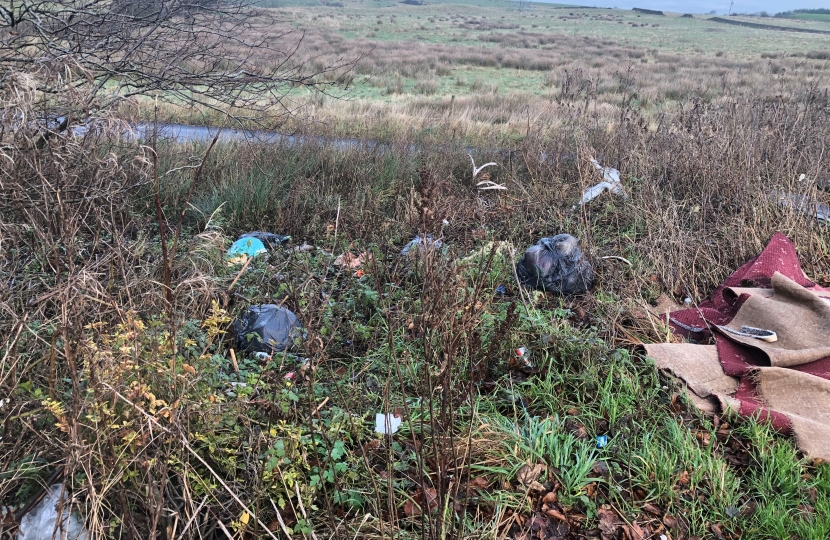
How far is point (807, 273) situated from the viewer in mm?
Answer: 4555

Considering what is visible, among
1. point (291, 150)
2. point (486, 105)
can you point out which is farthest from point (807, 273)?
point (486, 105)

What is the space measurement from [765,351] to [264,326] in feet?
10.0

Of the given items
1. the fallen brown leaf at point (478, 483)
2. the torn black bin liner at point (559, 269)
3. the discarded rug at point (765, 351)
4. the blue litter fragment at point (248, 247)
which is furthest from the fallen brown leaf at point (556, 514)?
the blue litter fragment at point (248, 247)

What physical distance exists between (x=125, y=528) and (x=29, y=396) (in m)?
0.69

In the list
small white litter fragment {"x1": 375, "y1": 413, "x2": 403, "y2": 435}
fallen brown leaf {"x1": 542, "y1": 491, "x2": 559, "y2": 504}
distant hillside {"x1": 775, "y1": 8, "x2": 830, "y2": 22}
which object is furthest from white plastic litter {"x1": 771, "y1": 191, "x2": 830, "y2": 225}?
distant hillside {"x1": 775, "y1": 8, "x2": 830, "y2": 22}

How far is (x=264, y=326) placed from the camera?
11.3 feet

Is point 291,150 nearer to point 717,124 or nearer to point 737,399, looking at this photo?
point 717,124

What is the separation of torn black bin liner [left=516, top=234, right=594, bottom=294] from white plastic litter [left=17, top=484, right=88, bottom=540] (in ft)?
10.7

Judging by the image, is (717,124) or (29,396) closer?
(29,396)

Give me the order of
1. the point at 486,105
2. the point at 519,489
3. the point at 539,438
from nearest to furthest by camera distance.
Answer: the point at 519,489, the point at 539,438, the point at 486,105

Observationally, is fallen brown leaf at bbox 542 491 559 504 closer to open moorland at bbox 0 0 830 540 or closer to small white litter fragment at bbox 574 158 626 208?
open moorland at bbox 0 0 830 540

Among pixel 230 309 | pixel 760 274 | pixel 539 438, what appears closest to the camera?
pixel 539 438

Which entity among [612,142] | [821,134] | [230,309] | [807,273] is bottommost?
[230,309]

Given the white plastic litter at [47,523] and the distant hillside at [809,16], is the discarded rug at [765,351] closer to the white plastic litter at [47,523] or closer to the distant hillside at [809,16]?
the white plastic litter at [47,523]
